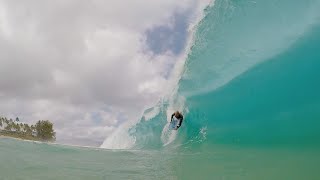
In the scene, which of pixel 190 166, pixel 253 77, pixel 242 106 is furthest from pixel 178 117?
pixel 190 166

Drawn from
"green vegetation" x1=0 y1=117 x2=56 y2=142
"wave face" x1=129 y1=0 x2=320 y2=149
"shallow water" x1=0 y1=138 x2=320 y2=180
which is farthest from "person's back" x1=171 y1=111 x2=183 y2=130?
"green vegetation" x1=0 y1=117 x2=56 y2=142

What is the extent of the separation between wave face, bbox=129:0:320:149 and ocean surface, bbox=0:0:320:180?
1.0 inches

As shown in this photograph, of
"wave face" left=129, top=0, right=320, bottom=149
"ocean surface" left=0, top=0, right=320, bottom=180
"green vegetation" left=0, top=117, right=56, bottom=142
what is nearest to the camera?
"ocean surface" left=0, top=0, right=320, bottom=180

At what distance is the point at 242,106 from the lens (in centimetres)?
1177

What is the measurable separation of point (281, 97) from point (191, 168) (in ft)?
10.2

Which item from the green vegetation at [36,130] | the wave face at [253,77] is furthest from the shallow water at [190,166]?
the green vegetation at [36,130]

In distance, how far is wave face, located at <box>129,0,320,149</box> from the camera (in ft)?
33.2

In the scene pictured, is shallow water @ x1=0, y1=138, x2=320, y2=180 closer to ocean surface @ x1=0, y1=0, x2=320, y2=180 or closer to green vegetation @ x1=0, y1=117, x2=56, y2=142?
ocean surface @ x1=0, y1=0, x2=320, y2=180

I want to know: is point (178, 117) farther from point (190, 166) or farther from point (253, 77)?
point (190, 166)

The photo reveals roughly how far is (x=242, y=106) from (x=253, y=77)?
1.00 m

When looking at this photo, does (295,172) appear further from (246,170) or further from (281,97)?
(281,97)

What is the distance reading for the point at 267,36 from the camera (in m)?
11.1

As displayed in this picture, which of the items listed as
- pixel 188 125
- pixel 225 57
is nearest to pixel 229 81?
pixel 225 57

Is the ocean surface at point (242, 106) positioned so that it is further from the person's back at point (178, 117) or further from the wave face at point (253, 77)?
→ the person's back at point (178, 117)
